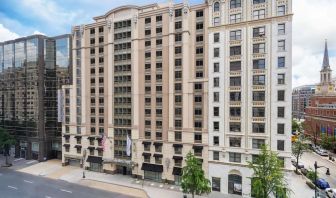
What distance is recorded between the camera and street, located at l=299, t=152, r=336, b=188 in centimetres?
4466

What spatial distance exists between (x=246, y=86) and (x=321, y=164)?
36.2 meters

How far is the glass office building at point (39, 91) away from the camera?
188 feet

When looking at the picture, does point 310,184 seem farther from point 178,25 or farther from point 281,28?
point 178,25

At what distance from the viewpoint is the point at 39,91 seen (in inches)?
2269

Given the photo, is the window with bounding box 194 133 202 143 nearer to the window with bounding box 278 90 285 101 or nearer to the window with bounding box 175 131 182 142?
the window with bounding box 175 131 182 142

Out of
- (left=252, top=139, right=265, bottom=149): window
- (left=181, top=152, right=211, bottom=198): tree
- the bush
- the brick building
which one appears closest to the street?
the bush

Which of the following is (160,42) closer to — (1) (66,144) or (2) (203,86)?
(2) (203,86)

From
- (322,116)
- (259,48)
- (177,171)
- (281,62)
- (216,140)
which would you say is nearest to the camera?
(281,62)

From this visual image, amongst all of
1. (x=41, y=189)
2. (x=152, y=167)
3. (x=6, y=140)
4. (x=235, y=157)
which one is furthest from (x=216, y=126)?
(x=6, y=140)

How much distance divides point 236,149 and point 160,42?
85.6 ft

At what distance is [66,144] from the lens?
53594 mm

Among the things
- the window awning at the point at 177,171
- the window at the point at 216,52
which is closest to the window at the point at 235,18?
the window at the point at 216,52

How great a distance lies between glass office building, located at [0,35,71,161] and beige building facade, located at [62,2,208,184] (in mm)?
6140

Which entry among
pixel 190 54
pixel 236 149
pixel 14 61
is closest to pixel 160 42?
pixel 190 54
